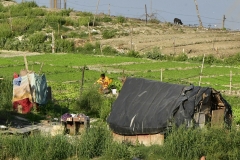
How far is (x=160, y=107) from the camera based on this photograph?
13.6 meters

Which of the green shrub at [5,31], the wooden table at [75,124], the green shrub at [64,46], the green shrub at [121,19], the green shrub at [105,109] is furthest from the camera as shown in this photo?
the green shrub at [121,19]

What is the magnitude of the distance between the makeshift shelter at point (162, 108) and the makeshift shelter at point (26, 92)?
3852 mm

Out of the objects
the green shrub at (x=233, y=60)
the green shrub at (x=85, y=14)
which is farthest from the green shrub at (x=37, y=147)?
the green shrub at (x=85, y=14)

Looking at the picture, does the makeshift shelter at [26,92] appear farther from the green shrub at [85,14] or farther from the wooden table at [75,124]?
the green shrub at [85,14]

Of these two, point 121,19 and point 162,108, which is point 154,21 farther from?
point 162,108

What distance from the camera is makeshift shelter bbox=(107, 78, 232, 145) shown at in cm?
1329

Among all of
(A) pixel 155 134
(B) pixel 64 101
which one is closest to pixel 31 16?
(B) pixel 64 101

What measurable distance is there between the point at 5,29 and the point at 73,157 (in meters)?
31.7

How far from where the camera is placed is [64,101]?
64.3 feet

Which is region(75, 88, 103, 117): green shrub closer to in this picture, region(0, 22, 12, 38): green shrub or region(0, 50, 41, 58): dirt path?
region(0, 50, 41, 58): dirt path

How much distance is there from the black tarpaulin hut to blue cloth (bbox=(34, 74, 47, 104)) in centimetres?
381

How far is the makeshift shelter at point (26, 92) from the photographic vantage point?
57.8 feet

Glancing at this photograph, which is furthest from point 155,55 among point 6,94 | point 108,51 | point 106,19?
point 6,94

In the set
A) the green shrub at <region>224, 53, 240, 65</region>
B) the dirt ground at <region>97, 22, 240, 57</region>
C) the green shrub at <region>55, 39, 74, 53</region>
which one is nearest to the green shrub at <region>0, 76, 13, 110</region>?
the green shrub at <region>224, 53, 240, 65</region>
